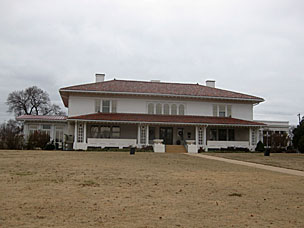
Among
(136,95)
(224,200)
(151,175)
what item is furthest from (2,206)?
(136,95)

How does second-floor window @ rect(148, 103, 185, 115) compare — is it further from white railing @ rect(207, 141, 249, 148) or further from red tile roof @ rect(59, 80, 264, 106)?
white railing @ rect(207, 141, 249, 148)

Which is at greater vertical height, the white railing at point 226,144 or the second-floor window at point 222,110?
the second-floor window at point 222,110

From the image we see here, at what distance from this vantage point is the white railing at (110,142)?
117 feet

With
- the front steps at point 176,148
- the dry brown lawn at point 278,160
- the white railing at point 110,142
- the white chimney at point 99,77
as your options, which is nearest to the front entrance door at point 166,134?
the front steps at point 176,148

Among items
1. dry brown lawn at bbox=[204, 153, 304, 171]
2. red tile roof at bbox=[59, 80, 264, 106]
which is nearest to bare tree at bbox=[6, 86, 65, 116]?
red tile roof at bbox=[59, 80, 264, 106]

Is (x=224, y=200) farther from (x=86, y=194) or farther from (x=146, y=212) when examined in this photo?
(x=86, y=194)

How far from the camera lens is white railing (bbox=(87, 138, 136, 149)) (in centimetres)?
3559

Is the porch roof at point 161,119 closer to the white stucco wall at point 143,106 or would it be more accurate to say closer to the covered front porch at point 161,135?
the covered front porch at point 161,135

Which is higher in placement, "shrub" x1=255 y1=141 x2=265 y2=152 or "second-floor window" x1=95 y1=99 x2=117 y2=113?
"second-floor window" x1=95 y1=99 x2=117 y2=113

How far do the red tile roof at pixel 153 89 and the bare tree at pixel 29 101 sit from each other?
25.1m

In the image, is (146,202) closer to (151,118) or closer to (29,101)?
(151,118)

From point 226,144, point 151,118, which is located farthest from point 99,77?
point 226,144

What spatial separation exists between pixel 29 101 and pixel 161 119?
121 ft

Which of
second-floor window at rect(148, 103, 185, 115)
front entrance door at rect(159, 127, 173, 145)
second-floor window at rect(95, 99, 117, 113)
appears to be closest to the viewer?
second-floor window at rect(95, 99, 117, 113)
